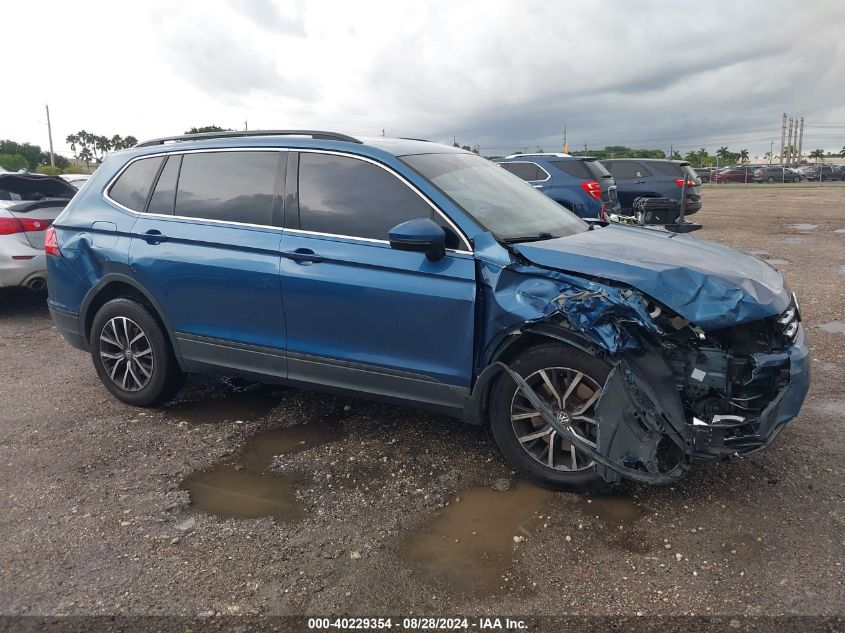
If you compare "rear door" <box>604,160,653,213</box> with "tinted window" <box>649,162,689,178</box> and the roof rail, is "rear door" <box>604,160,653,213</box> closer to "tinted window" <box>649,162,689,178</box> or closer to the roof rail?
"tinted window" <box>649,162,689,178</box>

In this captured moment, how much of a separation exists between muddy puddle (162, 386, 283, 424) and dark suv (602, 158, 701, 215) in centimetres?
1226

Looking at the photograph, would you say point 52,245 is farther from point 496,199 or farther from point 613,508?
point 613,508

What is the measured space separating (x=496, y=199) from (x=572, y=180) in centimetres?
851

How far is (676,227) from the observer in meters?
9.07

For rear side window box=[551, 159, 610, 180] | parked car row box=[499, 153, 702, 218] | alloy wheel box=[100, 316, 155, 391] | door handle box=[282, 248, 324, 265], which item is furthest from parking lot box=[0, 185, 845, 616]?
rear side window box=[551, 159, 610, 180]

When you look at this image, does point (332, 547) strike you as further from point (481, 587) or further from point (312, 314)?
point (312, 314)

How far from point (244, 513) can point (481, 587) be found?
1.34 metres

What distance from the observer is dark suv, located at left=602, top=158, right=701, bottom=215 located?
1559 centimetres

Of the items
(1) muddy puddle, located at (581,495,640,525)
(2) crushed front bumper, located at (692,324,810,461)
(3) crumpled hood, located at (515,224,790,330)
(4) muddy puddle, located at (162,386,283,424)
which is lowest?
(1) muddy puddle, located at (581,495,640,525)

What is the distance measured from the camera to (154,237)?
15.0 feet

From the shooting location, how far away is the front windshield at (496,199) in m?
3.86

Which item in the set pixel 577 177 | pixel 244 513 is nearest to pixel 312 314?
pixel 244 513

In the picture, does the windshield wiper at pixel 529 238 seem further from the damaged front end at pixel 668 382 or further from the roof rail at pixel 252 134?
the roof rail at pixel 252 134

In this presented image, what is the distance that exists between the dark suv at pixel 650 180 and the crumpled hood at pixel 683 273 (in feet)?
40.1
